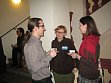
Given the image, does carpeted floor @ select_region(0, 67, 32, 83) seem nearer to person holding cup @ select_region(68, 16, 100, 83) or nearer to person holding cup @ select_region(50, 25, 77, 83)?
person holding cup @ select_region(50, 25, 77, 83)

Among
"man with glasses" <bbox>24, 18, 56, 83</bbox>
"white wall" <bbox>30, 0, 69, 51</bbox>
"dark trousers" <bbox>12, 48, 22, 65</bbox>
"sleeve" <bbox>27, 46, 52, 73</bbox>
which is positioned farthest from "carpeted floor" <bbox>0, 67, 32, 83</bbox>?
"sleeve" <bbox>27, 46, 52, 73</bbox>

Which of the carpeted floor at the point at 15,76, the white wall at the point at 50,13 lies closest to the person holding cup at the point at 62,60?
the white wall at the point at 50,13

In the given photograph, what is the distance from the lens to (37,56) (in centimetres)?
229

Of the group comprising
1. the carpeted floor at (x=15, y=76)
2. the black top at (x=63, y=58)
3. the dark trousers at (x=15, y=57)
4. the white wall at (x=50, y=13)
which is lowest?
the carpeted floor at (x=15, y=76)

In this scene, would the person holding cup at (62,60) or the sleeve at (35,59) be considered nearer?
the sleeve at (35,59)

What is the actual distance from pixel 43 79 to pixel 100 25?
2639 mm

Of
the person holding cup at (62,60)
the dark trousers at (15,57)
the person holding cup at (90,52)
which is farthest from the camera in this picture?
the dark trousers at (15,57)

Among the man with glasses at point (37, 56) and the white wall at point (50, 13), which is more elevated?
the white wall at point (50, 13)

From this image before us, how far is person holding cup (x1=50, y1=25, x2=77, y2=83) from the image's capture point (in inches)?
128

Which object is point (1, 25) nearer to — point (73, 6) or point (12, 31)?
point (12, 31)

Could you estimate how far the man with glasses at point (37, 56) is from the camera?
2.29 m

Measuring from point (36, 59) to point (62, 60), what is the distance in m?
1.03

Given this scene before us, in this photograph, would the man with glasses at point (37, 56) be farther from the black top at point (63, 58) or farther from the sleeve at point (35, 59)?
the black top at point (63, 58)

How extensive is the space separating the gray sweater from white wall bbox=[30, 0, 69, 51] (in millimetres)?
964
